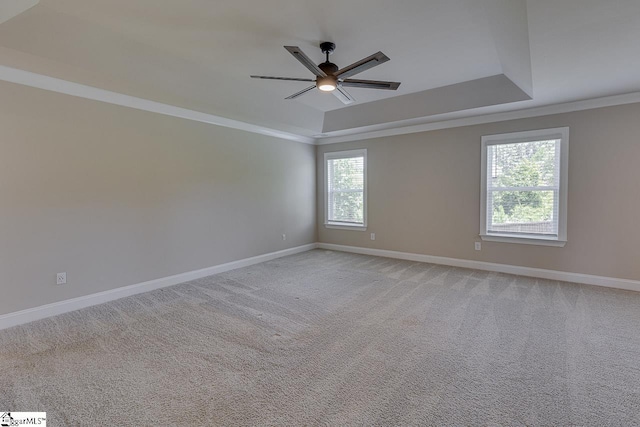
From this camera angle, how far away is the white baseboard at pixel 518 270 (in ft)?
12.6

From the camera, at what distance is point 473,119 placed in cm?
471

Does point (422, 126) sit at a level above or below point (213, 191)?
above

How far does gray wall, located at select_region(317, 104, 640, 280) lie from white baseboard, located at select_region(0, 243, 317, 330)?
2.64m

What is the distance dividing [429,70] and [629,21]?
177cm

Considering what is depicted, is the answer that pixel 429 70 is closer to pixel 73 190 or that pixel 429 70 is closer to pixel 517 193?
pixel 517 193

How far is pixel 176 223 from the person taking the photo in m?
4.23

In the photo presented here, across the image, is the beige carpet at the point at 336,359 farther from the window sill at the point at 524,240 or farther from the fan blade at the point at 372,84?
the fan blade at the point at 372,84

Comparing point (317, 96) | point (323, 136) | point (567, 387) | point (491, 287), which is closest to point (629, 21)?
point (567, 387)

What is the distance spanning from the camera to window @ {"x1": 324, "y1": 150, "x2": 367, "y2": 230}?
6113mm

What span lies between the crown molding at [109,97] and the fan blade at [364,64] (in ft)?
8.35

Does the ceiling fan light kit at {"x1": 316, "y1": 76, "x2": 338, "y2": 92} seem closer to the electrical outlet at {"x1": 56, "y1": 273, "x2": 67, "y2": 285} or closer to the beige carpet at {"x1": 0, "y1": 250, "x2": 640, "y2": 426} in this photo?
the beige carpet at {"x1": 0, "y1": 250, "x2": 640, "y2": 426}

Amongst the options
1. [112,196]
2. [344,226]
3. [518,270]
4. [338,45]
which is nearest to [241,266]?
[112,196]

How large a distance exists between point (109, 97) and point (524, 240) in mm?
5911

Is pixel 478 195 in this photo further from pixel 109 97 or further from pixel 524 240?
pixel 109 97
